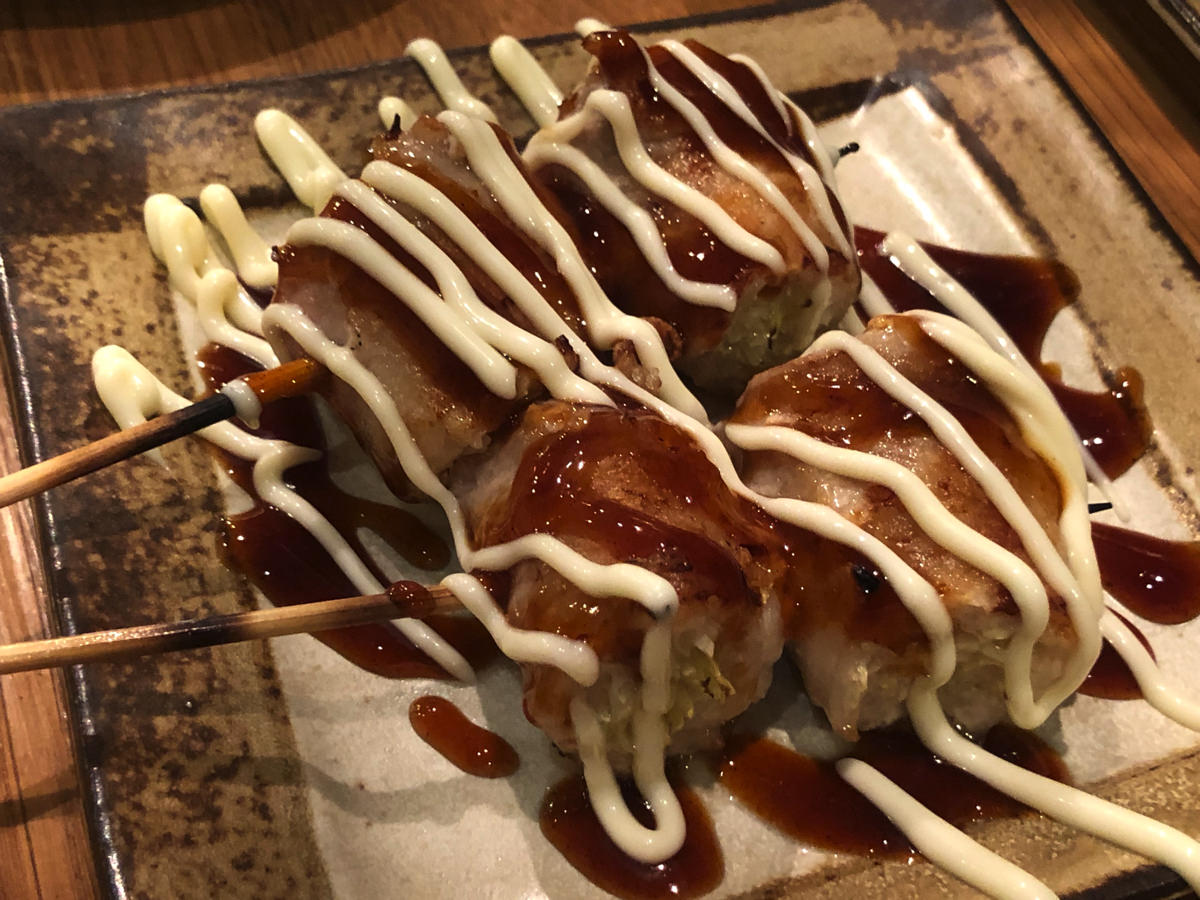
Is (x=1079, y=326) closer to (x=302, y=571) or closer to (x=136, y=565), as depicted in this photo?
(x=302, y=571)

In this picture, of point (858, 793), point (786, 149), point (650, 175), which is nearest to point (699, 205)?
point (650, 175)

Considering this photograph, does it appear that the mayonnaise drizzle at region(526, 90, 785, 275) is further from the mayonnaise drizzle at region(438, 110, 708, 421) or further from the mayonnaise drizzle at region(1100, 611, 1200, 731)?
the mayonnaise drizzle at region(1100, 611, 1200, 731)

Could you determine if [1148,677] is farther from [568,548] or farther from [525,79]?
[525,79]

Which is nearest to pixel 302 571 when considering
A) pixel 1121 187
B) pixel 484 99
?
pixel 484 99

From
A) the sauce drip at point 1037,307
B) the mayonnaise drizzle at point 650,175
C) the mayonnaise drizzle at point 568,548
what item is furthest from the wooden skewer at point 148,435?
the sauce drip at point 1037,307

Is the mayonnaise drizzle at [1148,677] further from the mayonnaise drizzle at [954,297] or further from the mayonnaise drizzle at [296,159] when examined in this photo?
the mayonnaise drizzle at [296,159]

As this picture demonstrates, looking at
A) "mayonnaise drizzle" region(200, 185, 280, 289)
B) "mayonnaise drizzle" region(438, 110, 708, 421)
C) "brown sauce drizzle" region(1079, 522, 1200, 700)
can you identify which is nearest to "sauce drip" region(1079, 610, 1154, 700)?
"brown sauce drizzle" region(1079, 522, 1200, 700)
